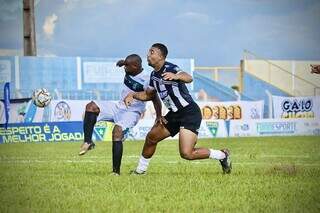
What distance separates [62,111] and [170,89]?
15996mm

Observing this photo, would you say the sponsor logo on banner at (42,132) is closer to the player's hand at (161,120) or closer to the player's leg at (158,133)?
the player's leg at (158,133)

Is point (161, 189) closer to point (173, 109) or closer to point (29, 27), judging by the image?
point (173, 109)

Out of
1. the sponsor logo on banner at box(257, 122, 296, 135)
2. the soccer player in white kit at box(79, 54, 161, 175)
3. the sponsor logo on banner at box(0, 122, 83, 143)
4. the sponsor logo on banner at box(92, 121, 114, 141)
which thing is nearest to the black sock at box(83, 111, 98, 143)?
the soccer player in white kit at box(79, 54, 161, 175)

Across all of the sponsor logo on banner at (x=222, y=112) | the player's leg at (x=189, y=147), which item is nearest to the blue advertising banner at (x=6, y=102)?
the sponsor logo on banner at (x=222, y=112)

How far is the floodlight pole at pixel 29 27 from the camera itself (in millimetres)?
18797

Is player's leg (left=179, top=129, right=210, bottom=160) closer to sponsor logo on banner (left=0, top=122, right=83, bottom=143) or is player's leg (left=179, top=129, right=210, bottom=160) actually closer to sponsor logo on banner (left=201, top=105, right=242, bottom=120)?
sponsor logo on banner (left=0, top=122, right=83, bottom=143)

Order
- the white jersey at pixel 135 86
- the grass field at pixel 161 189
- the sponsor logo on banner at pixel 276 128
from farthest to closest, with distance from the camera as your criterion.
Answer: the sponsor logo on banner at pixel 276 128, the white jersey at pixel 135 86, the grass field at pixel 161 189

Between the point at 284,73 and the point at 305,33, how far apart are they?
26685 mm

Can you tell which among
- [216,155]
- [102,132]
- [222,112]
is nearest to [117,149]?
[216,155]

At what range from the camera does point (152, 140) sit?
9.82 metres

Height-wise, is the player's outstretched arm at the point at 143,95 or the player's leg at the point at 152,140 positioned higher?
the player's outstretched arm at the point at 143,95

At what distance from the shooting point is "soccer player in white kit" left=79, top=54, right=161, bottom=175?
9906mm

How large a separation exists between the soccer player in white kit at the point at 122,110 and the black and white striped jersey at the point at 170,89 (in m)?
0.39

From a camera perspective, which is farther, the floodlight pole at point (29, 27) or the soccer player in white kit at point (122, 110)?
the floodlight pole at point (29, 27)
